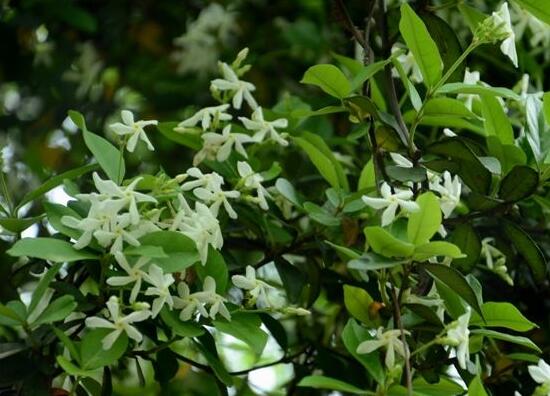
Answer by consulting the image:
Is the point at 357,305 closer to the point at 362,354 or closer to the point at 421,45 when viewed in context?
the point at 362,354

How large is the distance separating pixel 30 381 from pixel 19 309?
7cm

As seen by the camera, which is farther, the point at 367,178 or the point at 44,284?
the point at 367,178

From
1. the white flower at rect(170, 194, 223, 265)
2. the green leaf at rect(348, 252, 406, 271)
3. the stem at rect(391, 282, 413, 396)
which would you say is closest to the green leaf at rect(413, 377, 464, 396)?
the stem at rect(391, 282, 413, 396)

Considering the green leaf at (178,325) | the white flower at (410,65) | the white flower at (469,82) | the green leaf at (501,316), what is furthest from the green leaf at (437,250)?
the white flower at (410,65)

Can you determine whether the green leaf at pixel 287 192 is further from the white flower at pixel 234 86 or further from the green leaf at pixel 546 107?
the green leaf at pixel 546 107

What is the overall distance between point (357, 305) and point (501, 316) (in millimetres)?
137

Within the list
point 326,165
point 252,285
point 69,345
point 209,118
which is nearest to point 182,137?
point 209,118

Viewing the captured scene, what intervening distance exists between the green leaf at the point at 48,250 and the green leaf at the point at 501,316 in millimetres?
371

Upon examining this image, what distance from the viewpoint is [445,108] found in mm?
1008

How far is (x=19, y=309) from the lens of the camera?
0.94 meters

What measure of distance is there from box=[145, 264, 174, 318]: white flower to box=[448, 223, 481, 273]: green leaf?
320 mm

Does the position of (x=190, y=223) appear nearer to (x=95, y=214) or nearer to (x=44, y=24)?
(x=95, y=214)

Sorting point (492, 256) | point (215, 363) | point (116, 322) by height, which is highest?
point (116, 322)

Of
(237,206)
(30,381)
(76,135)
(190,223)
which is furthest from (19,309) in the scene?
(76,135)
